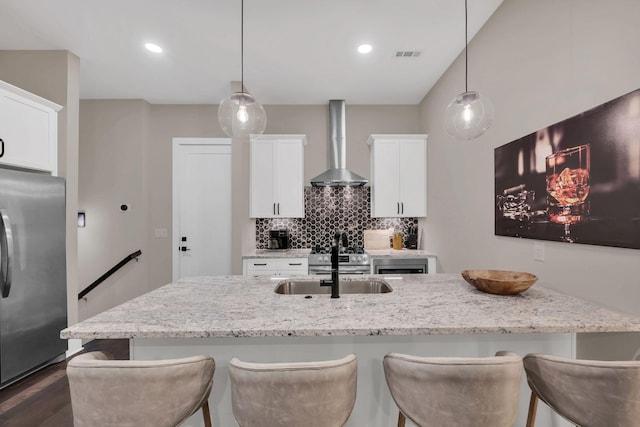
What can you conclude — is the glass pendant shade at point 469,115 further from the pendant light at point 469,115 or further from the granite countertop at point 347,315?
the granite countertop at point 347,315

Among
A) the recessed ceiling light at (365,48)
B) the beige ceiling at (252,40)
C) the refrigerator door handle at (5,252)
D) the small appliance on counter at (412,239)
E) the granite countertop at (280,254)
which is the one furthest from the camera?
the small appliance on counter at (412,239)

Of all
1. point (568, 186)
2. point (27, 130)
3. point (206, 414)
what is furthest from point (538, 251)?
point (27, 130)

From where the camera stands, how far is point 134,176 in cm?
413

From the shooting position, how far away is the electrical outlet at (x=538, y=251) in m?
1.93

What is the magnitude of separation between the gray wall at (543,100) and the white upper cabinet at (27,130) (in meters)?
3.85

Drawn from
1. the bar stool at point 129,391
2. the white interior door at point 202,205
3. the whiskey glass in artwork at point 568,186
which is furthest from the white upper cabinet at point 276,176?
the bar stool at point 129,391

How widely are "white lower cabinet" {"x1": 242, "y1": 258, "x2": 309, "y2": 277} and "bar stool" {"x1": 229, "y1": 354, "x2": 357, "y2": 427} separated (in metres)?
2.60

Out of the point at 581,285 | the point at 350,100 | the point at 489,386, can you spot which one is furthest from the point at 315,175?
the point at 489,386

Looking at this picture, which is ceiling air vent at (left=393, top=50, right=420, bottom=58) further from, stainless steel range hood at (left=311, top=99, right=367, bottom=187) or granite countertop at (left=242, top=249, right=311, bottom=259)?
granite countertop at (left=242, top=249, right=311, bottom=259)

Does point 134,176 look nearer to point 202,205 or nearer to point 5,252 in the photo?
point 202,205

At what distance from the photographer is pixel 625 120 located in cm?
138

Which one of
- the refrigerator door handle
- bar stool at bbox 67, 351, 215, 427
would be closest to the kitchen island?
bar stool at bbox 67, 351, 215, 427

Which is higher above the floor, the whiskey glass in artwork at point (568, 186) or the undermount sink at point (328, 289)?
the whiskey glass in artwork at point (568, 186)

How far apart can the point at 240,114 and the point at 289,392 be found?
1621mm
